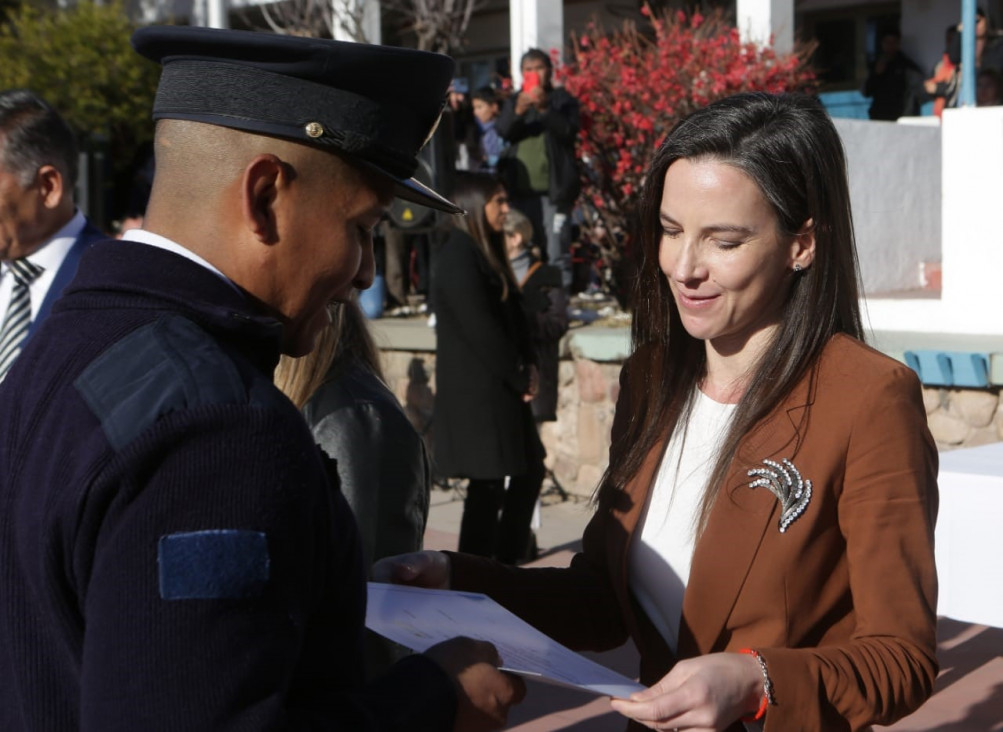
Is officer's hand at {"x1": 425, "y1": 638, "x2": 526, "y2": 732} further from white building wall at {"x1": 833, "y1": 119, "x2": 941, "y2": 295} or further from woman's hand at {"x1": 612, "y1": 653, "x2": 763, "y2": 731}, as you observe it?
white building wall at {"x1": 833, "y1": 119, "x2": 941, "y2": 295}

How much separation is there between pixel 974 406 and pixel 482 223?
2.83 metres

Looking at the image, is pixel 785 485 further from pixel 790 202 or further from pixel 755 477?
pixel 790 202

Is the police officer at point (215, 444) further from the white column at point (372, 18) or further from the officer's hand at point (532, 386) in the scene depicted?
the white column at point (372, 18)

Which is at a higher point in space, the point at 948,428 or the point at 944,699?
the point at 948,428

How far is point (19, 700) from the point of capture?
4.58ft

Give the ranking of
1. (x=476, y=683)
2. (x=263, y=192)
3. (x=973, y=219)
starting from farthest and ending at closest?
(x=973, y=219) → (x=476, y=683) → (x=263, y=192)

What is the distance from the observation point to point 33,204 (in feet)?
13.5

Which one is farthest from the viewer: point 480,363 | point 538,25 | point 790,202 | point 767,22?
point 538,25

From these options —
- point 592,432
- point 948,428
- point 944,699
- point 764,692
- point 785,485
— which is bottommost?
point 944,699

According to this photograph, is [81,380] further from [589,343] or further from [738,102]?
[589,343]

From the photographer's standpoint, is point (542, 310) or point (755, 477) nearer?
point (755, 477)

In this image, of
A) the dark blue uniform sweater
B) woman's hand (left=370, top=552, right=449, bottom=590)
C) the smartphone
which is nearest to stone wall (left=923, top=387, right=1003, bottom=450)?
the smartphone

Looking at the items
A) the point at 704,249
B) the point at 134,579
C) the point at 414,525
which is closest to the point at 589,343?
the point at 414,525

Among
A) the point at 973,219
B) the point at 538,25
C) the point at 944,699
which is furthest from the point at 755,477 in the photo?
the point at 538,25
